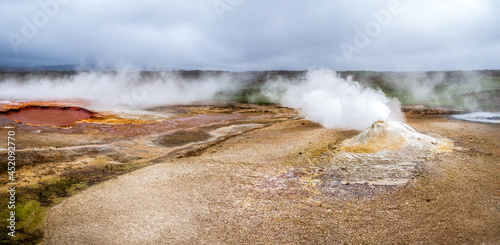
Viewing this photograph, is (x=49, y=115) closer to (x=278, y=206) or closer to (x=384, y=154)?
(x=278, y=206)

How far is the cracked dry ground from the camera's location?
17.8ft

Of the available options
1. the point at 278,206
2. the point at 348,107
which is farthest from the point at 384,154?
the point at 348,107

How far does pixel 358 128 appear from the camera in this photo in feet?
44.1

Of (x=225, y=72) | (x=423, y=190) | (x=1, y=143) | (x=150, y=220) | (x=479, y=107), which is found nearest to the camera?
(x=150, y=220)

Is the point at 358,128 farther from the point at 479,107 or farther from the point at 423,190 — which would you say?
the point at 479,107

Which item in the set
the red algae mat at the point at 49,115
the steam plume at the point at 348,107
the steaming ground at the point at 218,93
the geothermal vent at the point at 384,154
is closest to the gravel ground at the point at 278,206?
the geothermal vent at the point at 384,154

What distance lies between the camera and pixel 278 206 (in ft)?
21.5

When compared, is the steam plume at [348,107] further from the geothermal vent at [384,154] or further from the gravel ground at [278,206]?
the gravel ground at [278,206]

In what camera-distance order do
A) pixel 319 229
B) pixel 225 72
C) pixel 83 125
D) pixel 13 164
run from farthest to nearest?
pixel 225 72 < pixel 83 125 < pixel 13 164 < pixel 319 229

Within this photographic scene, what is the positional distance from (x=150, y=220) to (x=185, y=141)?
7634 mm

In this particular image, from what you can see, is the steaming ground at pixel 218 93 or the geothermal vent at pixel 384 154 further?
the steaming ground at pixel 218 93

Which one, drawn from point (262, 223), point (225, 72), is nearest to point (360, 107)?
point (262, 223)

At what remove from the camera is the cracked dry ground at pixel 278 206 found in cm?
542

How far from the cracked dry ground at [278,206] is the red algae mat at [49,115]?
36.4ft
